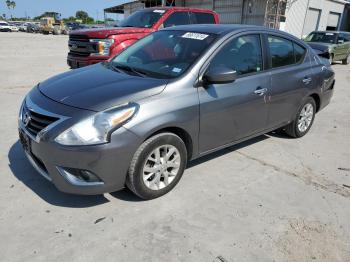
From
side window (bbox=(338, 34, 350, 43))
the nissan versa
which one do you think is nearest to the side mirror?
the nissan versa

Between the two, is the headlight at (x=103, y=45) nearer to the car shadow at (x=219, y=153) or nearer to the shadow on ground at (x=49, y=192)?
the shadow on ground at (x=49, y=192)

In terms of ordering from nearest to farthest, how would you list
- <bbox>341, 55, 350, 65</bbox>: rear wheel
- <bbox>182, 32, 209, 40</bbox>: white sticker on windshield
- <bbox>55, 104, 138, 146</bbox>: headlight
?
<bbox>55, 104, 138, 146</bbox>: headlight → <bbox>182, 32, 209, 40</bbox>: white sticker on windshield → <bbox>341, 55, 350, 65</bbox>: rear wheel

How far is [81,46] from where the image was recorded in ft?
25.0

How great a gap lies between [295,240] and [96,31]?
6.26 metres

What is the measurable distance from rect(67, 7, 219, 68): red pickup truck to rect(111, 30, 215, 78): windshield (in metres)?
3.01

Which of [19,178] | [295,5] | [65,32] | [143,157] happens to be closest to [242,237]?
[143,157]

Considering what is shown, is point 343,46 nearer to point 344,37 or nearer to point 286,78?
point 344,37

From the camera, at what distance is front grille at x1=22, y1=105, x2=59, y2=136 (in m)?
2.98

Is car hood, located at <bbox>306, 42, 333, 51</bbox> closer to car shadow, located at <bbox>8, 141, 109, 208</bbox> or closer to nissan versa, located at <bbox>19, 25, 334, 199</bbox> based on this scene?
nissan versa, located at <bbox>19, 25, 334, 199</bbox>

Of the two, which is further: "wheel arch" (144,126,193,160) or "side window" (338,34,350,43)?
"side window" (338,34,350,43)

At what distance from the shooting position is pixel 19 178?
3.68 metres

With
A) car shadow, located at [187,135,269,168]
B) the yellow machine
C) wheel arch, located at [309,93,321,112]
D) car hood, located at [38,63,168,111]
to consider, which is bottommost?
the yellow machine

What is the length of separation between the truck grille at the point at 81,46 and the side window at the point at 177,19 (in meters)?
2.11

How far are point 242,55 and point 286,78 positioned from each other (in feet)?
2.99
